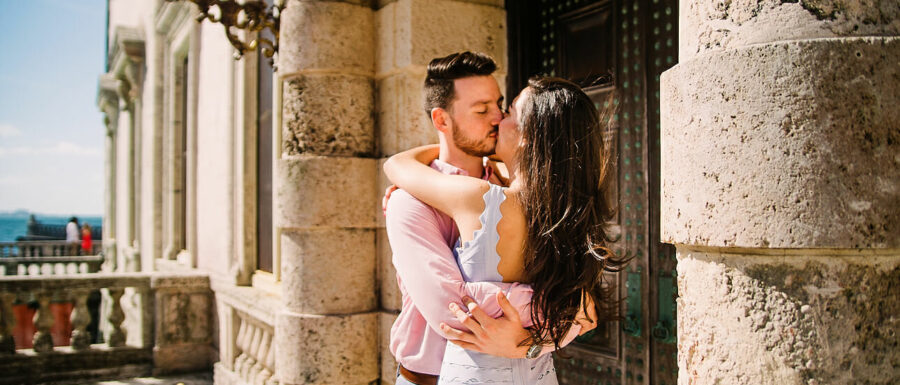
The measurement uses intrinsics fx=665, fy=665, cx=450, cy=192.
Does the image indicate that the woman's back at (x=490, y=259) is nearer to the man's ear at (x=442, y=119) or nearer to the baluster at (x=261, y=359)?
the man's ear at (x=442, y=119)

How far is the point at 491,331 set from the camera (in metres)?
1.62

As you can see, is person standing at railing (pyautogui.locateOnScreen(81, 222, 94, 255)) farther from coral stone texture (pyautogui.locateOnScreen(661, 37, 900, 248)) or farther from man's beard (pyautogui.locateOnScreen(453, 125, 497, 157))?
coral stone texture (pyautogui.locateOnScreen(661, 37, 900, 248))

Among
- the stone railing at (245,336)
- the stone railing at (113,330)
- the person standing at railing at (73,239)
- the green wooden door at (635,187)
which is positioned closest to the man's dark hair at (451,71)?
the green wooden door at (635,187)

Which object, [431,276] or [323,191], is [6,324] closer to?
[323,191]

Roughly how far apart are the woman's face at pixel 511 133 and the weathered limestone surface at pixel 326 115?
1879 mm

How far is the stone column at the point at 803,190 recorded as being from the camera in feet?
4.52

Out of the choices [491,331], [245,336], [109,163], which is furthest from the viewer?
[109,163]

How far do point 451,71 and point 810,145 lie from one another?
3.09 ft

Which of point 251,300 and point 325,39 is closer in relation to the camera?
point 325,39

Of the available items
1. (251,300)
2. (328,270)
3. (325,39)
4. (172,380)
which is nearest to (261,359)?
(251,300)

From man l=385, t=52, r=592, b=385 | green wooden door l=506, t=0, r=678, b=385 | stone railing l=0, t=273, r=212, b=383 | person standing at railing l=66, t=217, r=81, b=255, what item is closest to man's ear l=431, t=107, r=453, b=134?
man l=385, t=52, r=592, b=385

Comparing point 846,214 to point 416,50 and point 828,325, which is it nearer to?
point 828,325

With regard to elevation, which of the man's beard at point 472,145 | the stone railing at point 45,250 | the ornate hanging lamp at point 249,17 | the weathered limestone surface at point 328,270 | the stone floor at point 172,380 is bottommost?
the stone floor at point 172,380

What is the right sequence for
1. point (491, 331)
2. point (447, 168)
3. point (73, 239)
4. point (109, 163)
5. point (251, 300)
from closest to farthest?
point (491, 331) < point (447, 168) < point (251, 300) < point (109, 163) < point (73, 239)
